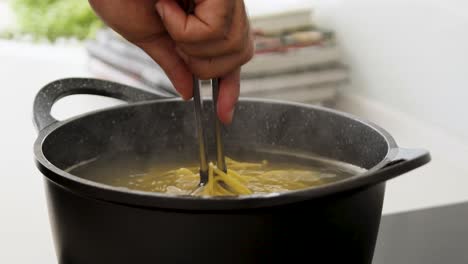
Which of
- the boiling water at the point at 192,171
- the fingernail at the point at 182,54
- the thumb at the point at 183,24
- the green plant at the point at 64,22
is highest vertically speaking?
the thumb at the point at 183,24

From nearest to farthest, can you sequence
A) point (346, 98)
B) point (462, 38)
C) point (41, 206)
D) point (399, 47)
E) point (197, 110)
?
1. point (197, 110)
2. point (41, 206)
3. point (462, 38)
4. point (399, 47)
5. point (346, 98)

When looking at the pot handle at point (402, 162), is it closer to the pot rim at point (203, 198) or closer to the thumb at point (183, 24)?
the pot rim at point (203, 198)

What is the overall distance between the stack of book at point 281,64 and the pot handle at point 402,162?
1.34m

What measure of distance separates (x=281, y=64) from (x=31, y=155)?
0.78 metres

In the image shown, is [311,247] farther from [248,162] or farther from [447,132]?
[447,132]

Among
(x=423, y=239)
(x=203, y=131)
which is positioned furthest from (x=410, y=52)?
(x=203, y=131)

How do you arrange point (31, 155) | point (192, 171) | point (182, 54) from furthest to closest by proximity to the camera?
point (31, 155), point (192, 171), point (182, 54)

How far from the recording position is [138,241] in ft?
2.85

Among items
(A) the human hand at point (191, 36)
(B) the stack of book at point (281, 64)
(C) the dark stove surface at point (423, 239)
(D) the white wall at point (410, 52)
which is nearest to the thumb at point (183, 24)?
(A) the human hand at point (191, 36)

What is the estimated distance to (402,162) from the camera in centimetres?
88

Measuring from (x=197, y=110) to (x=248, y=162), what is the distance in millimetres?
241

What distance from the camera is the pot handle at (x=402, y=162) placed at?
87cm

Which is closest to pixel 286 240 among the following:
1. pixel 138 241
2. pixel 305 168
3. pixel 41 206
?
pixel 138 241

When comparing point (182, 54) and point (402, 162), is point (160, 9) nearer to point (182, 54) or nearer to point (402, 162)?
point (182, 54)
